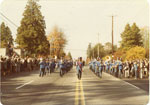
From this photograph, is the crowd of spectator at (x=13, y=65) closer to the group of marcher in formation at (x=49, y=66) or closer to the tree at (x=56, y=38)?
the group of marcher in formation at (x=49, y=66)

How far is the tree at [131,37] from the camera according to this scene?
82125 millimetres

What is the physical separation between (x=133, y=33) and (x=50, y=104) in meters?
76.0

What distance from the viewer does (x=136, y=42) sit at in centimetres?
8225

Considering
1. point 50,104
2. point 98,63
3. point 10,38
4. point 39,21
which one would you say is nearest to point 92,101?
point 50,104

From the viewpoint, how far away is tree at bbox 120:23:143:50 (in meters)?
82.1

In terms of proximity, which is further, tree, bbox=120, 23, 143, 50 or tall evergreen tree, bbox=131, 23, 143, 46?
tree, bbox=120, 23, 143, 50

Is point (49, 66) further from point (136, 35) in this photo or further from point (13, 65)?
point (136, 35)

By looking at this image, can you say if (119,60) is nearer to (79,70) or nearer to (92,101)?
(79,70)

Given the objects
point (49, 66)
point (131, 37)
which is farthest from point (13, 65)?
point (131, 37)

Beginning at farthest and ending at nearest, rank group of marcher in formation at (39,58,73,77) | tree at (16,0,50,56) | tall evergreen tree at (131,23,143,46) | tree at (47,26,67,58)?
1. tall evergreen tree at (131,23,143,46)
2. tree at (47,26,67,58)
3. tree at (16,0,50,56)
4. group of marcher in formation at (39,58,73,77)

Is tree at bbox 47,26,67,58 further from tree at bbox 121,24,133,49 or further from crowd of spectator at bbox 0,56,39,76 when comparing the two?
tree at bbox 121,24,133,49

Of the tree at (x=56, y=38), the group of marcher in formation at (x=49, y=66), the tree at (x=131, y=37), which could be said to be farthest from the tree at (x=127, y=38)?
the group of marcher in formation at (x=49, y=66)

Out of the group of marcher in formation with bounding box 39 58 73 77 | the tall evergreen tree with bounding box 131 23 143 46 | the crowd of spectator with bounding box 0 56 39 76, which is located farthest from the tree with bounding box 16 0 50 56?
the tall evergreen tree with bounding box 131 23 143 46

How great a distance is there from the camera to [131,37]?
280 feet
